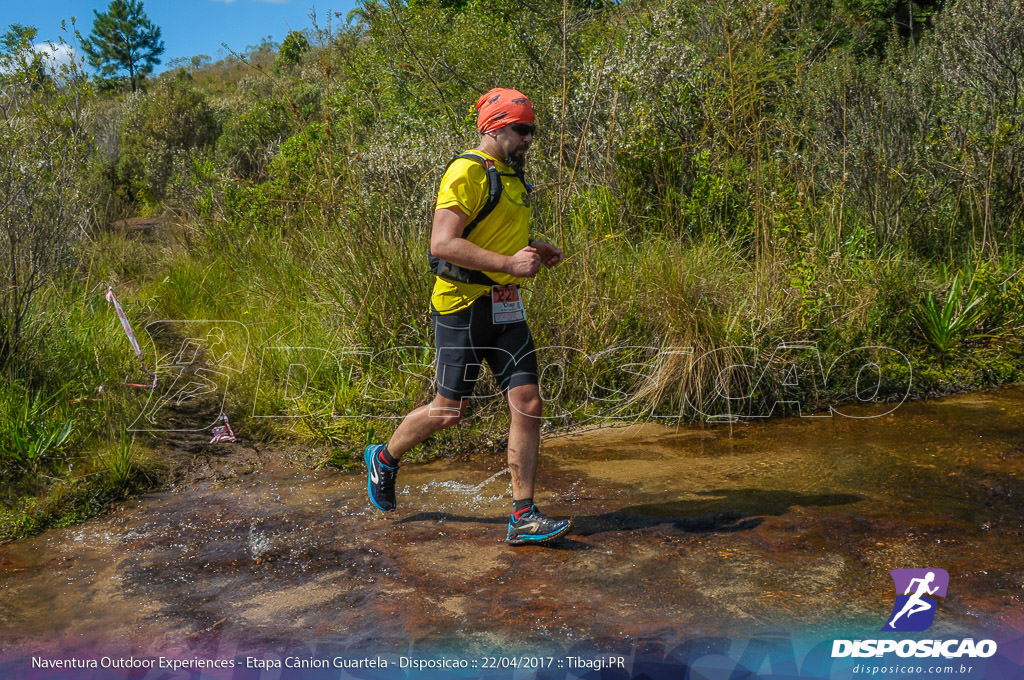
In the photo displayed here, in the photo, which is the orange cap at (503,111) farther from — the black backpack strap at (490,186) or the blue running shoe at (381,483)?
the blue running shoe at (381,483)

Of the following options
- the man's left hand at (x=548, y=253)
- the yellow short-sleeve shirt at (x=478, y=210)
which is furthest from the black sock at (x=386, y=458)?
the man's left hand at (x=548, y=253)

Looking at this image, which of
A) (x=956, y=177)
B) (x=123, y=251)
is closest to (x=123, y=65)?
(x=123, y=251)

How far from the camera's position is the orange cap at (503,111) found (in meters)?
3.80

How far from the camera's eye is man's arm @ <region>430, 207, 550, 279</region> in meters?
3.63

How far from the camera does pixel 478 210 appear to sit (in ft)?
12.4

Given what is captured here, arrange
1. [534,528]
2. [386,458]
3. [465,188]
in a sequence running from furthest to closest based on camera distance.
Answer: [386,458] → [534,528] → [465,188]

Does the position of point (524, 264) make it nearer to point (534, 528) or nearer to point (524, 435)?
point (524, 435)

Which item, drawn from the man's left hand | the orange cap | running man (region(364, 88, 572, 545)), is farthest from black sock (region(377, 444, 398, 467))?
the orange cap

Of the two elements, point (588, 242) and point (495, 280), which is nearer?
point (495, 280)

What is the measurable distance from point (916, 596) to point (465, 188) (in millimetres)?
2360

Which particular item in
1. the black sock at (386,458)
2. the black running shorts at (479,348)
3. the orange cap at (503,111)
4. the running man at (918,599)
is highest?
the orange cap at (503,111)

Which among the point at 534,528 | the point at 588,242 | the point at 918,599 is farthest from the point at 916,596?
the point at 588,242

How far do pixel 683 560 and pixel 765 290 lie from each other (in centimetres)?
292

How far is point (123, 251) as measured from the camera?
967cm
